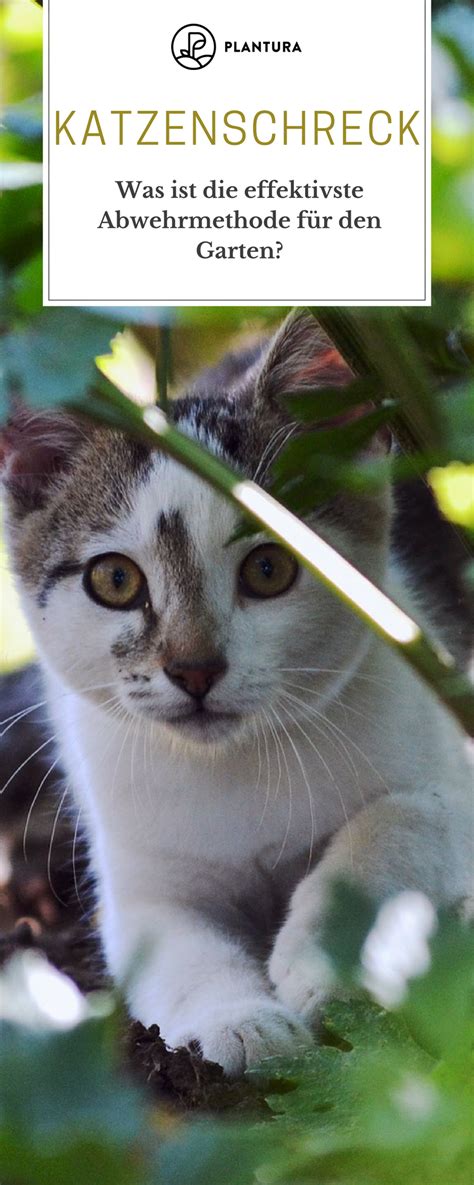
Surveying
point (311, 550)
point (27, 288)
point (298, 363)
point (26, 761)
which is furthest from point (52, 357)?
point (26, 761)

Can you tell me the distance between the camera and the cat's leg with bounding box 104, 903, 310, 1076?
0.73 metres

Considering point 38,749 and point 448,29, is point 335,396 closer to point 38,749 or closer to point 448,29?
point 448,29

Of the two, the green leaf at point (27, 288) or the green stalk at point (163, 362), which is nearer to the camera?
the green leaf at point (27, 288)

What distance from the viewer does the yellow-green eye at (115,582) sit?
0.80m

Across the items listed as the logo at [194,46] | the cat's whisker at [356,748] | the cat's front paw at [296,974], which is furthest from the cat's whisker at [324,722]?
the logo at [194,46]

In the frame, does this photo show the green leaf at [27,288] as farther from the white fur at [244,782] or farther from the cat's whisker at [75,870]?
the cat's whisker at [75,870]

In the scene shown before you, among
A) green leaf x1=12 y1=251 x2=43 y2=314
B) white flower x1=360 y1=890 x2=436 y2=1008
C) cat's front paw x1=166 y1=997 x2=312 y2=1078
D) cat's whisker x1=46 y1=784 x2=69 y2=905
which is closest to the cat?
cat's front paw x1=166 y1=997 x2=312 y2=1078

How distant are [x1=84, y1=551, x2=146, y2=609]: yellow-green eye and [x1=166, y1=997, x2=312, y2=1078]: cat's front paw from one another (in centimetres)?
31

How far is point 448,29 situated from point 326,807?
23.0 inches

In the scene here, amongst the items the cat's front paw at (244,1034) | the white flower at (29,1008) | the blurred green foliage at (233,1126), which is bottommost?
the blurred green foliage at (233,1126)

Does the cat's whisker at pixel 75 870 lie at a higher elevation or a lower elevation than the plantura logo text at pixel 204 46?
lower

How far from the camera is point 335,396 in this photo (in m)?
0.55

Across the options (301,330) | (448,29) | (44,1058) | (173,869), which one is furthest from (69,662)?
(44,1058)

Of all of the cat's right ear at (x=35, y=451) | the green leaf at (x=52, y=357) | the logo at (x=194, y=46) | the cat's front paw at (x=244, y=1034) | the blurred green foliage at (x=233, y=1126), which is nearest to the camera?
the blurred green foliage at (x=233, y=1126)
